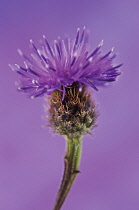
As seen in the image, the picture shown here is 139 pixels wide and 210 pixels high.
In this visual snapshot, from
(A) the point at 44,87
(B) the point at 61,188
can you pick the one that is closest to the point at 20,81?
(A) the point at 44,87

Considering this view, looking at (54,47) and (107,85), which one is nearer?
(107,85)

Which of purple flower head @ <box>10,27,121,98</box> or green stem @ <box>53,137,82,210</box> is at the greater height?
purple flower head @ <box>10,27,121,98</box>

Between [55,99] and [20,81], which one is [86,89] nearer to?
[55,99]

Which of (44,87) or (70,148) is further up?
(44,87)

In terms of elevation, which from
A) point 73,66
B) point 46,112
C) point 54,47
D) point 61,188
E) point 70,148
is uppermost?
point 54,47

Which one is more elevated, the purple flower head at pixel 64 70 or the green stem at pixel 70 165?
the purple flower head at pixel 64 70
